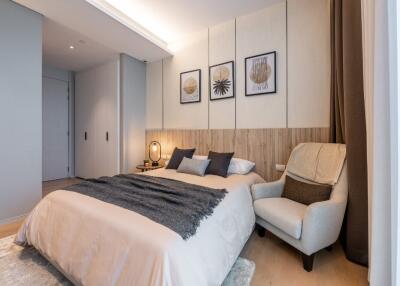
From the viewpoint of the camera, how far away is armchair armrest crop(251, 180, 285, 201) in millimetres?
2146

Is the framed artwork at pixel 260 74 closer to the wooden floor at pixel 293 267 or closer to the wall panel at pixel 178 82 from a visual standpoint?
the wall panel at pixel 178 82

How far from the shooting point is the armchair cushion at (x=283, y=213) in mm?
1624

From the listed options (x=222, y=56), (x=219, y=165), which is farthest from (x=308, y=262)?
(x=222, y=56)

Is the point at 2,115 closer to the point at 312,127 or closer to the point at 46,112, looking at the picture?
the point at 46,112

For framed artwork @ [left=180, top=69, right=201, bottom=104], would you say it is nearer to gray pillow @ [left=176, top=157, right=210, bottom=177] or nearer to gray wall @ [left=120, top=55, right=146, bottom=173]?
gray wall @ [left=120, top=55, right=146, bottom=173]

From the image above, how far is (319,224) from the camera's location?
1.58 m

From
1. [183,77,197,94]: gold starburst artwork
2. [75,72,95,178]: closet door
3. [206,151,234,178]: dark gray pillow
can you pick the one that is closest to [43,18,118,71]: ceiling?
[75,72,95,178]: closet door

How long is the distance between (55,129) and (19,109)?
2.39 metres

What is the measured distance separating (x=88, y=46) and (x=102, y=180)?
263cm

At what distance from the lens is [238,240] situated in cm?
168

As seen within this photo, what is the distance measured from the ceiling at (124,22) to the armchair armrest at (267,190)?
244cm

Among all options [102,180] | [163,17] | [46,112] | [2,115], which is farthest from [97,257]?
[46,112]

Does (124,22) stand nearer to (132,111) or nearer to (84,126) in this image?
(132,111)

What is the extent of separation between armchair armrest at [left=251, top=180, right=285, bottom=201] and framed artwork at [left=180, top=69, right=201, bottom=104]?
6.18 ft
